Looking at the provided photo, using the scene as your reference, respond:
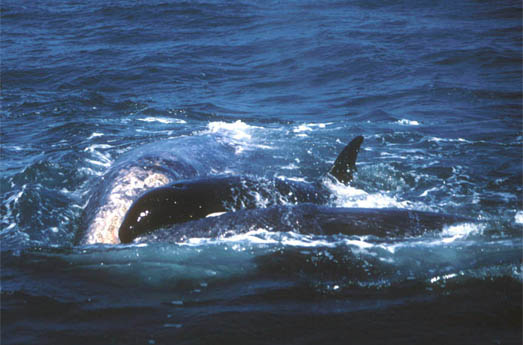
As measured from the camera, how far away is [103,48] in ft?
64.1

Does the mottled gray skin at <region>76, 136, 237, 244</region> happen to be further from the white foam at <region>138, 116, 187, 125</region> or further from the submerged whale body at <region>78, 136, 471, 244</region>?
the white foam at <region>138, 116, 187, 125</region>

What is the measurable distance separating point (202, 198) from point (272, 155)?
4260 millimetres

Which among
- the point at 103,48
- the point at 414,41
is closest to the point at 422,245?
the point at 414,41

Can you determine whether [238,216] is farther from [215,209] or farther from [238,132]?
[238,132]

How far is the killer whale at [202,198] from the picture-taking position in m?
5.50

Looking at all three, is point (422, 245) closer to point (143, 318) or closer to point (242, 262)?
point (242, 262)

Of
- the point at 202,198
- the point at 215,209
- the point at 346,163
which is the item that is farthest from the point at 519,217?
the point at 202,198

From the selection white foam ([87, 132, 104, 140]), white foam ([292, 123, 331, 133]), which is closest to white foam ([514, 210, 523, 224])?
white foam ([292, 123, 331, 133])

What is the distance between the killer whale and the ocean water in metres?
0.39

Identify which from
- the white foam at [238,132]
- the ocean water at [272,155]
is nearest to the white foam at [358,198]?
the ocean water at [272,155]

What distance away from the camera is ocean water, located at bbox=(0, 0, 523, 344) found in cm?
376

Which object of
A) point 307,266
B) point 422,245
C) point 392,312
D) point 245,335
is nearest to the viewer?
point 245,335

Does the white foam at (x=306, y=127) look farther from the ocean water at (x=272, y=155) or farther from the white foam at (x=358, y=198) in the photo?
the white foam at (x=358, y=198)

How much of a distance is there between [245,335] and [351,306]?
816 millimetres
